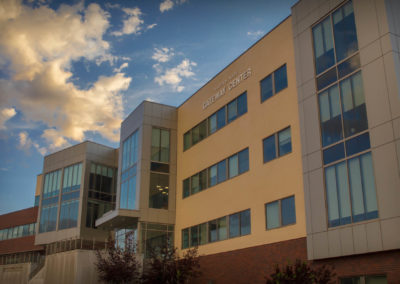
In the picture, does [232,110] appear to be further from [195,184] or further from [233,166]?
[195,184]

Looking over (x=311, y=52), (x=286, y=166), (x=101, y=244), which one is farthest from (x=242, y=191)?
(x=101, y=244)

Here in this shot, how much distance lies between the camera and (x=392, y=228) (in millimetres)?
17547

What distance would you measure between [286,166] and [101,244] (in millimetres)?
15469

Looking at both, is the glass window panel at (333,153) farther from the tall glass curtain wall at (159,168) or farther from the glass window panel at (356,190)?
the tall glass curtain wall at (159,168)

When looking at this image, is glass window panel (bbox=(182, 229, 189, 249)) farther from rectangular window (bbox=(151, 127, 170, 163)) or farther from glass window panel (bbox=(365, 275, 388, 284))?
glass window panel (bbox=(365, 275, 388, 284))

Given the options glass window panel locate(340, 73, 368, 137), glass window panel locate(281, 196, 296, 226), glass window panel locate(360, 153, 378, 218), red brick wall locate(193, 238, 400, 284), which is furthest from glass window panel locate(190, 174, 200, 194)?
glass window panel locate(360, 153, 378, 218)

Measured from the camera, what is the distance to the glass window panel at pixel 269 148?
25.8m

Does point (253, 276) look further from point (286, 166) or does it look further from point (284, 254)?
point (286, 166)

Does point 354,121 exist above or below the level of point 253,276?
above

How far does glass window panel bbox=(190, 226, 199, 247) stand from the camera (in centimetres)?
3228

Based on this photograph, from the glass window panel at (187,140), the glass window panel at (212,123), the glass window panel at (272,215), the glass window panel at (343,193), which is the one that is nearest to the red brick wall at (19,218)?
the glass window panel at (187,140)

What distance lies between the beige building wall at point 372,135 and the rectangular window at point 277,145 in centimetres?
171

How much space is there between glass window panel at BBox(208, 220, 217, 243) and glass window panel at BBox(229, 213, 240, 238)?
6.16ft

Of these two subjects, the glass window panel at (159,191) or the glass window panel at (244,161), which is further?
the glass window panel at (159,191)
